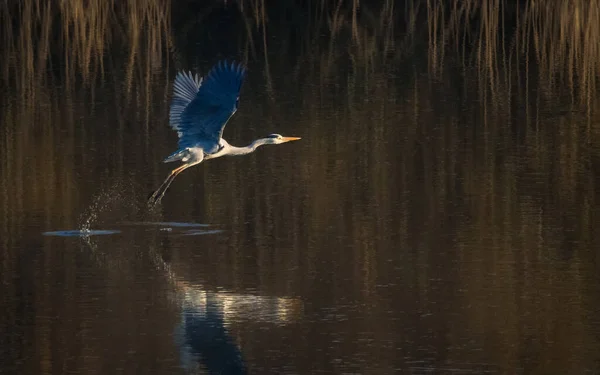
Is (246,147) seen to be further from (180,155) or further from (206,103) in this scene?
(206,103)

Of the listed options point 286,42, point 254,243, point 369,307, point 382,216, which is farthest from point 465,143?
point 286,42

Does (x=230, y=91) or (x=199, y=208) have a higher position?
(x=230, y=91)

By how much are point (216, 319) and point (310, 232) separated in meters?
2.15

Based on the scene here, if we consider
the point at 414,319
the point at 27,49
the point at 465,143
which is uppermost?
the point at 27,49

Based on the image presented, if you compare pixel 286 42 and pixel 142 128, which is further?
pixel 286 42

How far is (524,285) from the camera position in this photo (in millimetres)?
8445

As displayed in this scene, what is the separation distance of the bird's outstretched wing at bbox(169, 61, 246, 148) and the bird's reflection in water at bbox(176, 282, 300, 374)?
88.0 inches

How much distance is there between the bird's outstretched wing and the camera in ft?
34.1

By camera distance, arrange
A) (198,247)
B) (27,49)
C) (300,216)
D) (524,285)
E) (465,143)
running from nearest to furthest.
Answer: (524,285) → (198,247) → (300,216) → (465,143) → (27,49)

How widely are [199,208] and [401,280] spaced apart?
8.51 feet

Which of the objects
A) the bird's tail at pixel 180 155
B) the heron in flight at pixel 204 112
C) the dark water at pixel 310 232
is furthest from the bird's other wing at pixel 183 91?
the dark water at pixel 310 232

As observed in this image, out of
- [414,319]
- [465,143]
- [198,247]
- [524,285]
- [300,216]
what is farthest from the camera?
[465,143]

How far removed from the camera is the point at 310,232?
9.84m

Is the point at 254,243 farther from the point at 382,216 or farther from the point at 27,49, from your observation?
the point at 27,49
